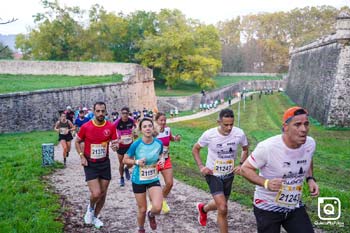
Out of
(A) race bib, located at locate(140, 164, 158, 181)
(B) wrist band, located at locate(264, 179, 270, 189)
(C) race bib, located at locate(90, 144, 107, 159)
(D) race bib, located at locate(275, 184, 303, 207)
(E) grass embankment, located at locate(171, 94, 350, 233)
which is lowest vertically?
(E) grass embankment, located at locate(171, 94, 350, 233)

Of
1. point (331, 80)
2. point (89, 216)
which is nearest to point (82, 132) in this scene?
point (89, 216)

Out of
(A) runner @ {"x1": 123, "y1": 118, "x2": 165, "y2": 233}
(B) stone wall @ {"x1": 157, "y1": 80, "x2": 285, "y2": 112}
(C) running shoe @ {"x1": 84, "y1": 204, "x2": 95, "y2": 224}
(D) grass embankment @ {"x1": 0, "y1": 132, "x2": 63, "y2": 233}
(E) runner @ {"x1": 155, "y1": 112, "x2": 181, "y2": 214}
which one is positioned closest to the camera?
(A) runner @ {"x1": 123, "y1": 118, "x2": 165, "y2": 233}

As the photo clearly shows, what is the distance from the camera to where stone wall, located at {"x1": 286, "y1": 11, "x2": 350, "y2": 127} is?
26.8 m

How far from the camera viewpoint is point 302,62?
4484 centimetres

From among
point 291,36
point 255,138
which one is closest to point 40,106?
point 255,138

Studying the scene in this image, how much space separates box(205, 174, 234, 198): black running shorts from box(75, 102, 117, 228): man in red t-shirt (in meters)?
1.88

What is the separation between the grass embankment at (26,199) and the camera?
21.0ft

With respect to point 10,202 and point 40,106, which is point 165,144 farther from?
point 40,106

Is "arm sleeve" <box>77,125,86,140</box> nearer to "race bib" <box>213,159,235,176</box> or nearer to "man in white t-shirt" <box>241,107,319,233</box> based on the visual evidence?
"race bib" <box>213,159,235,176</box>

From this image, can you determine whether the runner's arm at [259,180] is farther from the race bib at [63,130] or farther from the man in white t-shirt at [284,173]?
the race bib at [63,130]

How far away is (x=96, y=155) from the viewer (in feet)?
22.2

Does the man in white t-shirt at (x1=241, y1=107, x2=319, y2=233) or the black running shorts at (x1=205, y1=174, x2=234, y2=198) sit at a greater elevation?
the man in white t-shirt at (x1=241, y1=107, x2=319, y2=233)

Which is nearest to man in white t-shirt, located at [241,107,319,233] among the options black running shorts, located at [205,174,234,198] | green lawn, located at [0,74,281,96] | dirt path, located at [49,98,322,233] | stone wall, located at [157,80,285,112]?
black running shorts, located at [205,174,234,198]

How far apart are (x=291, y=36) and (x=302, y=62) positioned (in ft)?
172
